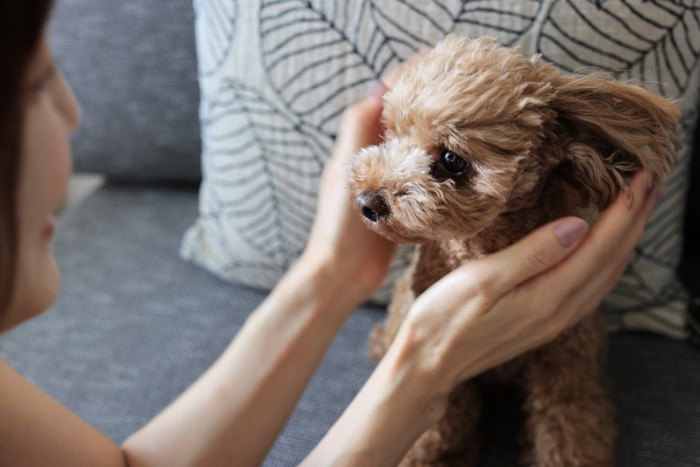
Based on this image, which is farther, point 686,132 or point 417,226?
point 686,132

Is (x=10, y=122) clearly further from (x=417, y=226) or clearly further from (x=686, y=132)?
(x=686, y=132)

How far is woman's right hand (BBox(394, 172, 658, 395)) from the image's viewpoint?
0.65 meters

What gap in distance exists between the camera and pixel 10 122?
1.21 feet

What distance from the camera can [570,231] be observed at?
25.6 inches

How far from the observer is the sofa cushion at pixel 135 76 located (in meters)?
1.15

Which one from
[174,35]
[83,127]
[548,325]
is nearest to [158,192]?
[83,127]

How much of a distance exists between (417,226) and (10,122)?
0.37m

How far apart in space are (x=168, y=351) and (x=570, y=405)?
598mm

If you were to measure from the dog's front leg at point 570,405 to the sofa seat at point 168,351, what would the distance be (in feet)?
0.20

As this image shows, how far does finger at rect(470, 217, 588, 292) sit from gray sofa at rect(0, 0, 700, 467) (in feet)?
0.93

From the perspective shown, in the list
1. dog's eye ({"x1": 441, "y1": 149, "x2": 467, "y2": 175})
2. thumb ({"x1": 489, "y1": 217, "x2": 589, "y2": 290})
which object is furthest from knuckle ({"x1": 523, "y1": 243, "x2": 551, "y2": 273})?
dog's eye ({"x1": 441, "y1": 149, "x2": 467, "y2": 175})

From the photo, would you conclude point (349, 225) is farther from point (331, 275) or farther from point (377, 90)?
point (377, 90)

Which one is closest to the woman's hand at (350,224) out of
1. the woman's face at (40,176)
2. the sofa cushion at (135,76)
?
the woman's face at (40,176)

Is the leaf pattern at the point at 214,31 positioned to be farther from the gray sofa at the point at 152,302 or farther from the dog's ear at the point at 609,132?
the dog's ear at the point at 609,132
